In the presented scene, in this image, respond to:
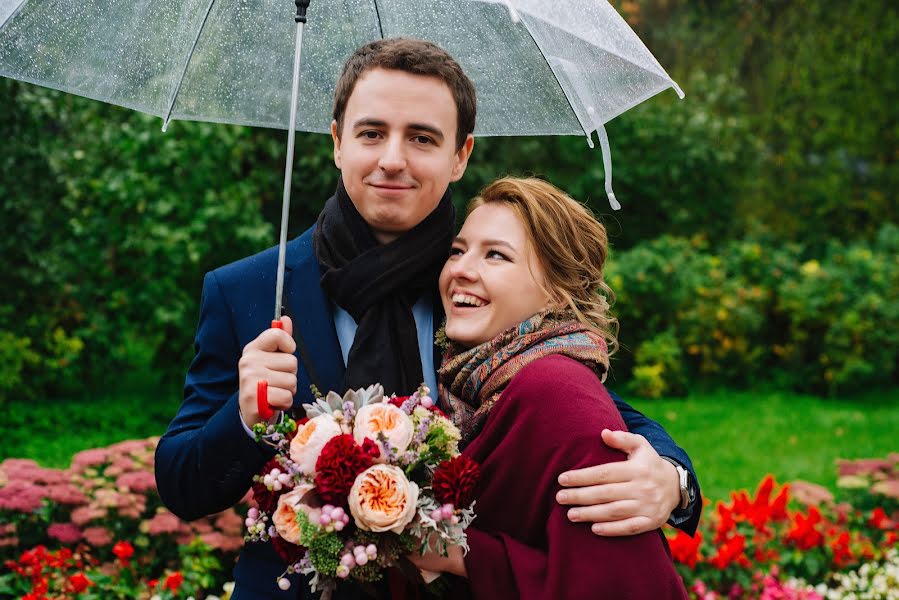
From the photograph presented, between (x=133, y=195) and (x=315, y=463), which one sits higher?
(x=315, y=463)

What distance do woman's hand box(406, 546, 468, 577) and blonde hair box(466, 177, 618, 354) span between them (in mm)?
668

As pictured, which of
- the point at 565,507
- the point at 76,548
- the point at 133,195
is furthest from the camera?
the point at 133,195

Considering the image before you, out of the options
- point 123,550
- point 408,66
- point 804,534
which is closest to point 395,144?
point 408,66

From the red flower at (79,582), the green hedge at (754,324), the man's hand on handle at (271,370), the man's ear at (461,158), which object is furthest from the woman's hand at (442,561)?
the green hedge at (754,324)

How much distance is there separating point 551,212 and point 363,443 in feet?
2.92

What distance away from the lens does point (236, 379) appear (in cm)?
223

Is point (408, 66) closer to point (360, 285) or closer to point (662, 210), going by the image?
point (360, 285)

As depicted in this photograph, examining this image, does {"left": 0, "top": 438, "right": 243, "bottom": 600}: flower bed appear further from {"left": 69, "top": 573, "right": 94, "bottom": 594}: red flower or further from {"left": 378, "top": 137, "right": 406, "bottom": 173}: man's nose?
{"left": 378, "top": 137, "right": 406, "bottom": 173}: man's nose

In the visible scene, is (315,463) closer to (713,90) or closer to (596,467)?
(596,467)

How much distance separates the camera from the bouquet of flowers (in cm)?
166

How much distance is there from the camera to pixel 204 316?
228 cm

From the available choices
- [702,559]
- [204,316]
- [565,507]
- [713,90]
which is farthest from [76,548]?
[713,90]

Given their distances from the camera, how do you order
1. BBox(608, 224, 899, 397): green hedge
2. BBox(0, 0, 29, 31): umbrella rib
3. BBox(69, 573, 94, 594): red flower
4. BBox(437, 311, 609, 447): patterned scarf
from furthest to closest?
BBox(608, 224, 899, 397): green hedge
BBox(69, 573, 94, 594): red flower
BBox(0, 0, 29, 31): umbrella rib
BBox(437, 311, 609, 447): patterned scarf

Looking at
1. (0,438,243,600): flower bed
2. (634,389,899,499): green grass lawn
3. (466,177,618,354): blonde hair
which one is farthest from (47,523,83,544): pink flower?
(634,389,899,499): green grass lawn
